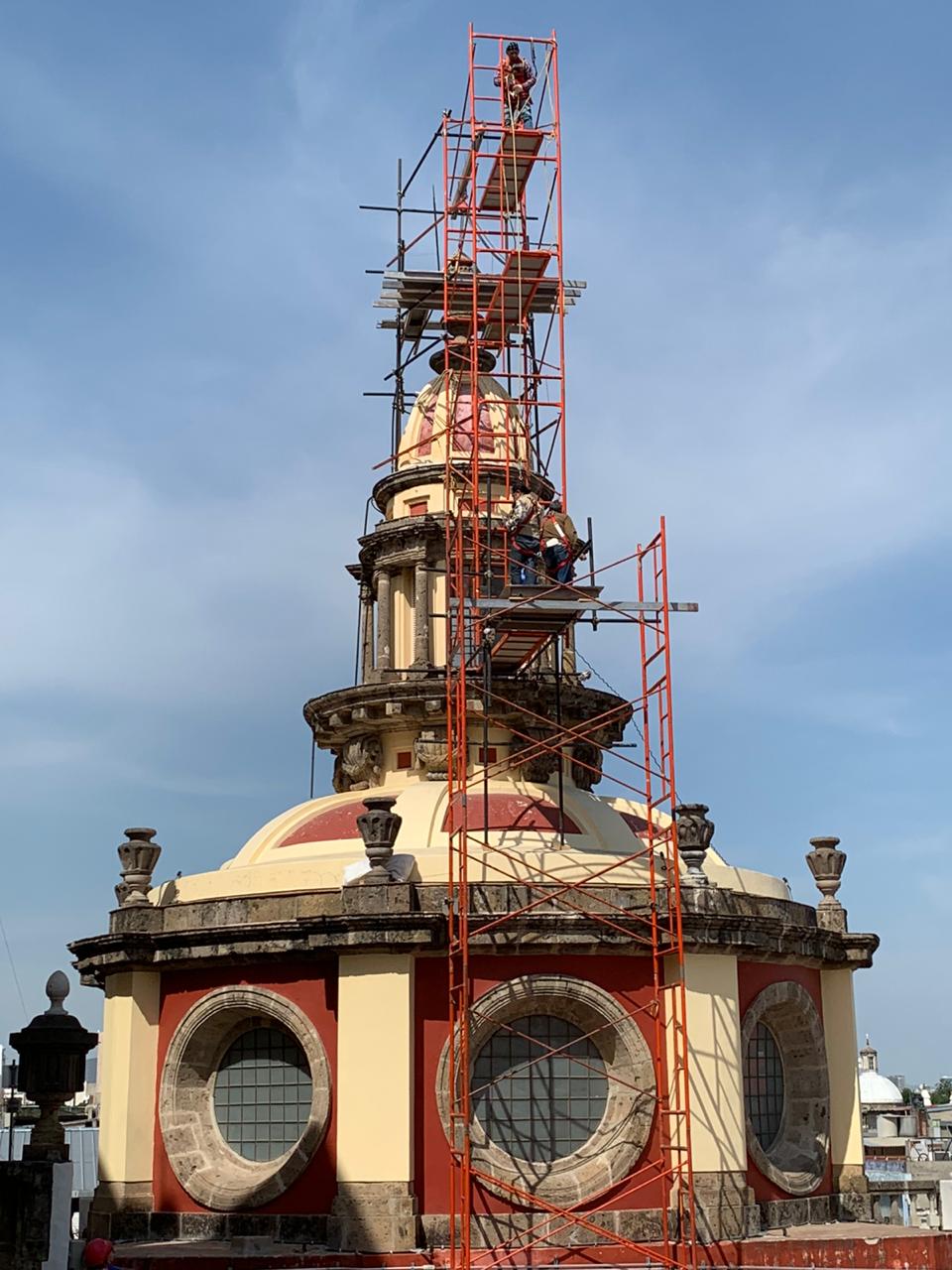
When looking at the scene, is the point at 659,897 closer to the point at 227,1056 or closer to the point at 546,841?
the point at 546,841

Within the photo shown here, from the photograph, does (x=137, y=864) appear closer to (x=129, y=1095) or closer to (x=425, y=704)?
(x=129, y=1095)

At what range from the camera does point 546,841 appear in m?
25.2

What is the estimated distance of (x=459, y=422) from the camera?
104 feet

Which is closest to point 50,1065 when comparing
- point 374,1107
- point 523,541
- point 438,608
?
point 374,1107

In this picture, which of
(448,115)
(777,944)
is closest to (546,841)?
(777,944)

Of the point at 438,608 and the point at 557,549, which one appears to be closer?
the point at 557,549

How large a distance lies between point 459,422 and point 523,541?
4765mm

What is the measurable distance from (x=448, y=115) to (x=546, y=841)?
1470 cm

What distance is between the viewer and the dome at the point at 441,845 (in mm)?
24234

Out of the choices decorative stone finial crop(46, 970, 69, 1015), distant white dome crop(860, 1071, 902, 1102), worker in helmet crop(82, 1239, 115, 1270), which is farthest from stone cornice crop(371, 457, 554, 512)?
distant white dome crop(860, 1071, 902, 1102)

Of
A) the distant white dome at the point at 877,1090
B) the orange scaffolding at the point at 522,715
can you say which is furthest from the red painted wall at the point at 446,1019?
the distant white dome at the point at 877,1090

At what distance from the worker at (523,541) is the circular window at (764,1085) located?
27.8ft

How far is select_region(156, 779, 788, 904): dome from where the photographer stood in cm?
2423

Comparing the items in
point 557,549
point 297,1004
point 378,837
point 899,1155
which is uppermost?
point 557,549
